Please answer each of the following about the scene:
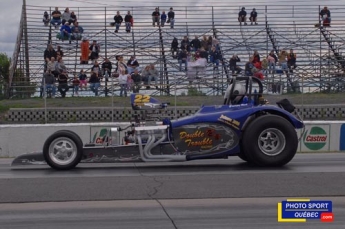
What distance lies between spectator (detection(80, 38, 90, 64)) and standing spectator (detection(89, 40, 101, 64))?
0.19 metres

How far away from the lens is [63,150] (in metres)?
12.6

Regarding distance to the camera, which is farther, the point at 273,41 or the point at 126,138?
the point at 273,41

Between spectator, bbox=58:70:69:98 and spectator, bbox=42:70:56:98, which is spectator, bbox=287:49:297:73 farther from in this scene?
spectator, bbox=42:70:56:98

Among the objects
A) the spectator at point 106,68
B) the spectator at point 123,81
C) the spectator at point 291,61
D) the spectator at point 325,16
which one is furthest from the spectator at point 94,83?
the spectator at point 325,16

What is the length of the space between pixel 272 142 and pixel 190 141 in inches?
58.3

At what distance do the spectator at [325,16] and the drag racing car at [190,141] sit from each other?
21.5 metres

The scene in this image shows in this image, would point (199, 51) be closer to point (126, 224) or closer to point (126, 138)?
point (126, 138)

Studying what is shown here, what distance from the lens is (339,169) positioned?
12742 mm

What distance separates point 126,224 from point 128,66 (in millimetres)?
19330

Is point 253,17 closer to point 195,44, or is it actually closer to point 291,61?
point 195,44

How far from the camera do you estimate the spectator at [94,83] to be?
23612mm

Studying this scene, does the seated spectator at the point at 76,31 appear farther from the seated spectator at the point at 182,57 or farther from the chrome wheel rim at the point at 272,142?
the chrome wheel rim at the point at 272,142

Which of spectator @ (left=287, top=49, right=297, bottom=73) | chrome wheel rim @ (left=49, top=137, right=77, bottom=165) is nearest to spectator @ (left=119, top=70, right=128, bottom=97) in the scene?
spectator @ (left=287, top=49, right=297, bottom=73)

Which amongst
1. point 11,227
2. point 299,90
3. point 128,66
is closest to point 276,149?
point 11,227
